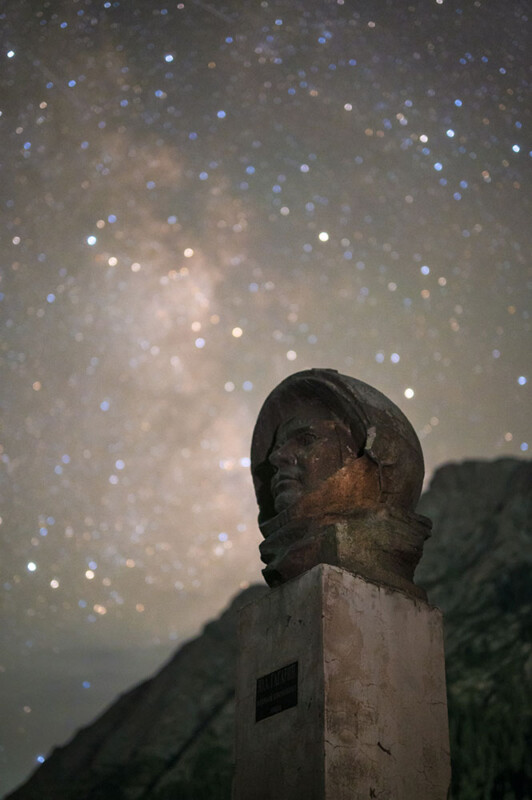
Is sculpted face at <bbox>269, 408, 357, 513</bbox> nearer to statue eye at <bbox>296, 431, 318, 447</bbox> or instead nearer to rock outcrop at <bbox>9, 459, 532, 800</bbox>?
statue eye at <bbox>296, 431, 318, 447</bbox>

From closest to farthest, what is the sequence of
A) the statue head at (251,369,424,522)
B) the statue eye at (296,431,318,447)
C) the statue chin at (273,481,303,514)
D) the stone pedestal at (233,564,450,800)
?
the stone pedestal at (233,564,450,800), the statue head at (251,369,424,522), the statue chin at (273,481,303,514), the statue eye at (296,431,318,447)

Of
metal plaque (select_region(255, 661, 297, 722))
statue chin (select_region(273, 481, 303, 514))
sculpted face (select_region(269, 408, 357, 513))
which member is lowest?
metal plaque (select_region(255, 661, 297, 722))

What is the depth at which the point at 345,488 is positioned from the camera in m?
5.50

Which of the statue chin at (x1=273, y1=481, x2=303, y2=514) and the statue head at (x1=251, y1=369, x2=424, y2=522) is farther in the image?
the statue chin at (x1=273, y1=481, x2=303, y2=514)

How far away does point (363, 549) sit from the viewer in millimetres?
5238

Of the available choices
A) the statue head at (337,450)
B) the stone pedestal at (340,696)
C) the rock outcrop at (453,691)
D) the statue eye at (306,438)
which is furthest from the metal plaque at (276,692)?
the rock outcrop at (453,691)

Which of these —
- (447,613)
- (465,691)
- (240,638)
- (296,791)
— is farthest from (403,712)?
(447,613)

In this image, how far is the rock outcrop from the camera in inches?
1042

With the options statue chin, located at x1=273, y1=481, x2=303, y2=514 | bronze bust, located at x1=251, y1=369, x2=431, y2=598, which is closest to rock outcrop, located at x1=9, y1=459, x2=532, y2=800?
bronze bust, located at x1=251, y1=369, x2=431, y2=598

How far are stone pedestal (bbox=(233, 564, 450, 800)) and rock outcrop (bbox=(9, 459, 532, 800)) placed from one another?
21.8 metres

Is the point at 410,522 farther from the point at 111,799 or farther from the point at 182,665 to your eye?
the point at 182,665

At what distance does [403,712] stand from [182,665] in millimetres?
39160

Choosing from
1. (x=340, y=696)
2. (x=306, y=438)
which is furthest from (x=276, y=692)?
(x=306, y=438)

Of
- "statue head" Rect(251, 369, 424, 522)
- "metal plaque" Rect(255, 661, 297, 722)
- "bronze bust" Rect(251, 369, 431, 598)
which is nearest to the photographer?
"metal plaque" Rect(255, 661, 297, 722)
